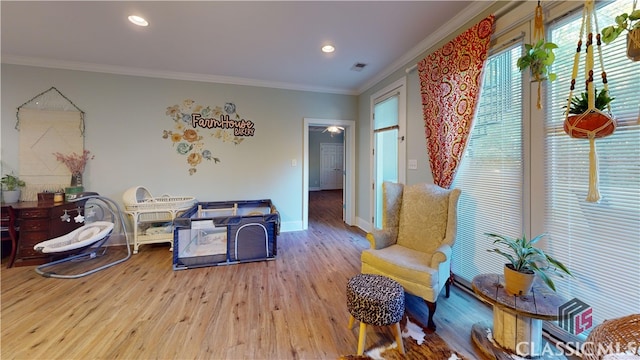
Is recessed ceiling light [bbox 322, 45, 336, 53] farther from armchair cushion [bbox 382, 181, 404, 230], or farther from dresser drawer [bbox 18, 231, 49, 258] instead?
dresser drawer [bbox 18, 231, 49, 258]

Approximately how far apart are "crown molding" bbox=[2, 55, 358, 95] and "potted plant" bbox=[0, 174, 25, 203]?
161cm

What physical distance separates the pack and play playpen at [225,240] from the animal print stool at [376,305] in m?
1.72

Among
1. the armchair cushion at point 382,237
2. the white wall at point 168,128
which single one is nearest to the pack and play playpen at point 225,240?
the white wall at point 168,128

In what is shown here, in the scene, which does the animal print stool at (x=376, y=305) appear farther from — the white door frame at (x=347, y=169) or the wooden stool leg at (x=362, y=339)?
the white door frame at (x=347, y=169)

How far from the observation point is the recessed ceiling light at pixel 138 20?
235 centimetres

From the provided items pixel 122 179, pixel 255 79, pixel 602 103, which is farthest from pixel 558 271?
pixel 122 179

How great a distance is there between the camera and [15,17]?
92.7 inches

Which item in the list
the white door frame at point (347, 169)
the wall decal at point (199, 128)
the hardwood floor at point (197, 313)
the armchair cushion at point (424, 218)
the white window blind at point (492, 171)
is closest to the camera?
the hardwood floor at point (197, 313)

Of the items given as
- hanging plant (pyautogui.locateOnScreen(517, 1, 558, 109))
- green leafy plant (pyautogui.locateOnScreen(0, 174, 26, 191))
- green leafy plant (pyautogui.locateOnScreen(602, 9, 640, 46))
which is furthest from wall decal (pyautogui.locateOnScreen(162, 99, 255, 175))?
green leafy plant (pyautogui.locateOnScreen(602, 9, 640, 46))

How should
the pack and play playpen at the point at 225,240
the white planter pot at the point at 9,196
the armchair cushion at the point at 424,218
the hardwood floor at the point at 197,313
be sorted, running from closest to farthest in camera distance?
the hardwood floor at the point at 197,313 → the armchair cushion at the point at 424,218 → the pack and play playpen at the point at 225,240 → the white planter pot at the point at 9,196

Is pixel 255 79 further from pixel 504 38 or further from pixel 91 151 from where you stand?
pixel 504 38

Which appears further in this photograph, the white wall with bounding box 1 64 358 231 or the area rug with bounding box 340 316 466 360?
the white wall with bounding box 1 64 358 231

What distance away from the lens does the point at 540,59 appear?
4.94 feet

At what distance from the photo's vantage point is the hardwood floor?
1624 mm
